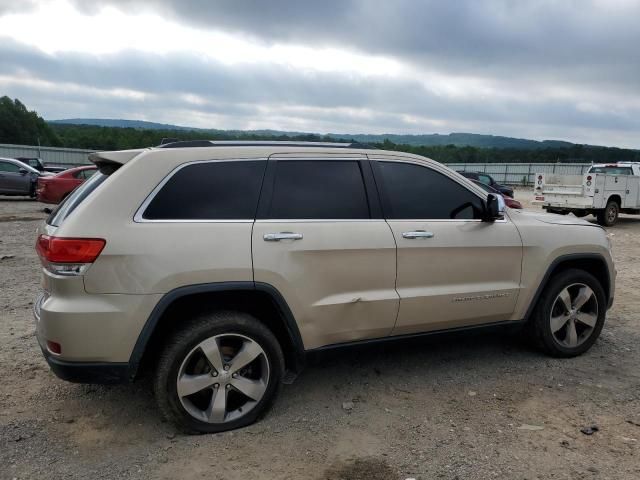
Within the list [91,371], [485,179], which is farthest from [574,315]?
[485,179]

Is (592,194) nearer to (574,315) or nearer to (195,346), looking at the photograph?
(574,315)

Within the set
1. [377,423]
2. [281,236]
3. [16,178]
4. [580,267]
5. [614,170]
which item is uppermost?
[614,170]

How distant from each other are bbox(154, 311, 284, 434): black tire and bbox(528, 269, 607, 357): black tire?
7.78 ft

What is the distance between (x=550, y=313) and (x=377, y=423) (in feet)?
6.41

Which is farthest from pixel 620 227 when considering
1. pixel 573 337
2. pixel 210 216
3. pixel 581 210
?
pixel 210 216

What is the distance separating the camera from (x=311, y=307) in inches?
134

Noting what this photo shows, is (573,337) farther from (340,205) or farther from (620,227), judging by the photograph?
(620,227)

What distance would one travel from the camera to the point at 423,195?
13.0ft

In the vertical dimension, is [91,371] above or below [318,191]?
below

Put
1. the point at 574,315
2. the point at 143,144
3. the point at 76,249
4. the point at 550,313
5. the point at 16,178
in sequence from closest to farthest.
A: 1. the point at 76,249
2. the point at 550,313
3. the point at 574,315
4. the point at 16,178
5. the point at 143,144

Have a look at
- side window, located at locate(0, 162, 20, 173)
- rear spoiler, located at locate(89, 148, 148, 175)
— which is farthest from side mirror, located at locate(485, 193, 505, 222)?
side window, located at locate(0, 162, 20, 173)

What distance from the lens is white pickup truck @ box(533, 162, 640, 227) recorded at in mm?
15344

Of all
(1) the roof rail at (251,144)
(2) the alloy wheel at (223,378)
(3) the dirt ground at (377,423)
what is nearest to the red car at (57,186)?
(3) the dirt ground at (377,423)

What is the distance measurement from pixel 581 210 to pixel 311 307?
1485 centimetres
